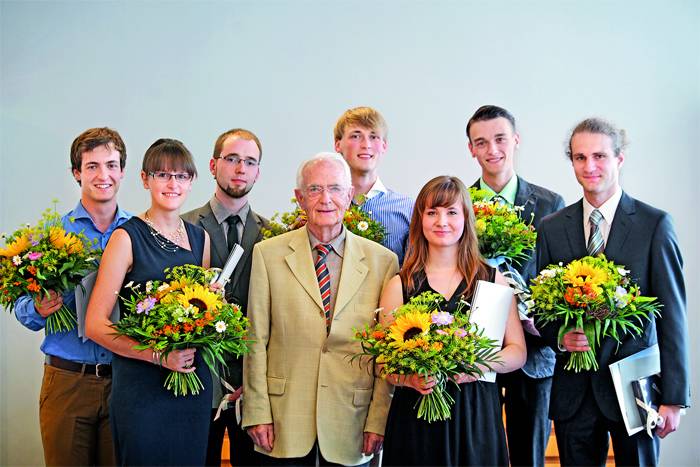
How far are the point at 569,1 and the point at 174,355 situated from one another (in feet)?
16.4

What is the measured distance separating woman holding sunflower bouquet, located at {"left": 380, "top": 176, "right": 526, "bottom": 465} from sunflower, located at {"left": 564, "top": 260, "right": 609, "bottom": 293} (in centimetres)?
31

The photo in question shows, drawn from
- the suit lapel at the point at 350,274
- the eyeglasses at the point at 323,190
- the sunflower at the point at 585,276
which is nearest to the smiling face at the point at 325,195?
the eyeglasses at the point at 323,190

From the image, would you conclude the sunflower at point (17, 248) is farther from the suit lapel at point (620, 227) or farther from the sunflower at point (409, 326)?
the suit lapel at point (620, 227)

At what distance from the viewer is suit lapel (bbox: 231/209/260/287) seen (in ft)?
12.5

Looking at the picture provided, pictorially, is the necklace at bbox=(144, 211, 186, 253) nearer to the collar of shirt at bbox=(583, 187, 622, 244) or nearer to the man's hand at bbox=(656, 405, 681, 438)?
the collar of shirt at bbox=(583, 187, 622, 244)

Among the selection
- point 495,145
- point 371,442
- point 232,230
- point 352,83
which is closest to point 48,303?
point 232,230

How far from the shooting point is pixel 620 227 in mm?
3352

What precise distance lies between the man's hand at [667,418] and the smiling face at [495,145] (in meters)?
1.49

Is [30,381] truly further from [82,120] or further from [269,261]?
[269,261]

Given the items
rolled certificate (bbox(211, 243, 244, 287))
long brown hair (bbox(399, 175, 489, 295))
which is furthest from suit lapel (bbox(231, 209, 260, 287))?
long brown hair (bbox(399, 175, 489, 295))

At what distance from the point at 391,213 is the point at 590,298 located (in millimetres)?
1387

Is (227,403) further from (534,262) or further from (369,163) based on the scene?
(534,262)

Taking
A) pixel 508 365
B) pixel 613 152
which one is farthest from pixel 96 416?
pixel 613 152

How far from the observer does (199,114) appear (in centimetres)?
632
